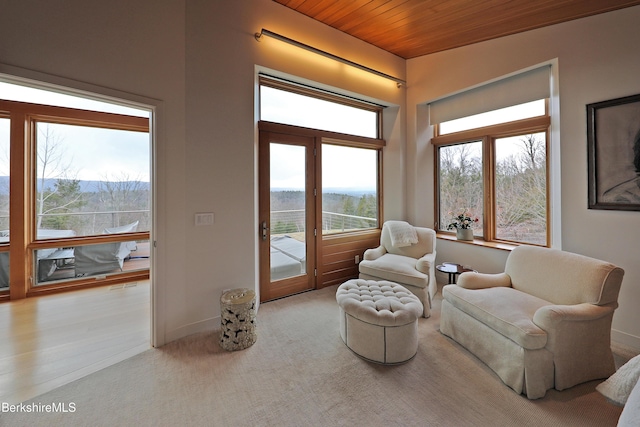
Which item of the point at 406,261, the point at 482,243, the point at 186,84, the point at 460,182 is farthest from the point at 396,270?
the point at 186,84

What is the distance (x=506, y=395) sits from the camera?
1.75 meters

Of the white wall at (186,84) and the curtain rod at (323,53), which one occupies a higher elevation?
the curtain rod at (323,53)

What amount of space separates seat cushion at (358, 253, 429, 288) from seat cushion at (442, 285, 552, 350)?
0.46 metres

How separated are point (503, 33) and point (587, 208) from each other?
2268mm

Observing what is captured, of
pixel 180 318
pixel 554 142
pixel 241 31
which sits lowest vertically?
pixel 180 318

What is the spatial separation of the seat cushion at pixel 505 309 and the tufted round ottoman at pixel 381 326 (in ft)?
1.36

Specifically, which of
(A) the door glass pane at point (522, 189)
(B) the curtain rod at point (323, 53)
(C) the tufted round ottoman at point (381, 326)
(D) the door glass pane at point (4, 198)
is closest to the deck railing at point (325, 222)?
(C) the tufted round ottoman at point (381, 326)

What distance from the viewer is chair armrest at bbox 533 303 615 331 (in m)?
1.74

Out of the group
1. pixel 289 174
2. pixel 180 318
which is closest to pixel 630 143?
pixel 289 174

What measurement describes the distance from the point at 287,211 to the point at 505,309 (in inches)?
98.2

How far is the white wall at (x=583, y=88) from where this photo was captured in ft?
7.68

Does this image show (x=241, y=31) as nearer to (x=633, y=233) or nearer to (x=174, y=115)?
(x=174, y=115)

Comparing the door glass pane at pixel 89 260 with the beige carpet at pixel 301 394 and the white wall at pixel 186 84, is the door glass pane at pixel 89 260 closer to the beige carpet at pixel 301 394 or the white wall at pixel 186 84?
the white wall at pixel 186 84

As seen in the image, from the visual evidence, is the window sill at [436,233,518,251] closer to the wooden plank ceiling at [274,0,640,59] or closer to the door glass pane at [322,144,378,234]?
the door glass pane at [322,144,378,234]
